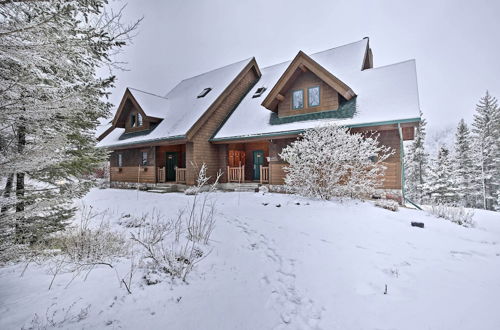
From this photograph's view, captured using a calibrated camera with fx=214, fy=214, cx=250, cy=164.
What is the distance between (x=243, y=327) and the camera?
2.16 m

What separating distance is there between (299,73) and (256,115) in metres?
3.45

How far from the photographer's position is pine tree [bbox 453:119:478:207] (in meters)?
23.6

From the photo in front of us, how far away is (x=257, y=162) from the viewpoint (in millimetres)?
14164

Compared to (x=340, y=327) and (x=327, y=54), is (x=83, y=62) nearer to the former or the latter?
(x=340, y=327)

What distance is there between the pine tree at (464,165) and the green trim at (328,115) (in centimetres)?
2198

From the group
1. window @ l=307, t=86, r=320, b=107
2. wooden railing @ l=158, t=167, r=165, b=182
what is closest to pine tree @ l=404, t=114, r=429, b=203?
window @ l=307, t=86, r=320, b=107

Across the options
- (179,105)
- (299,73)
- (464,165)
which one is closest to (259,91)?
(299,73)

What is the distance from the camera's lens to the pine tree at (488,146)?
22.3 m

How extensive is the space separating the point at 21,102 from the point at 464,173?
112ft

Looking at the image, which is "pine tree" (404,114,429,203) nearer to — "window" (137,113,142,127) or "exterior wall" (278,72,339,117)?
"exterior wall" (278,72,339,117)

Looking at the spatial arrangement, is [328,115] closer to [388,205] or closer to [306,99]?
[306,99]

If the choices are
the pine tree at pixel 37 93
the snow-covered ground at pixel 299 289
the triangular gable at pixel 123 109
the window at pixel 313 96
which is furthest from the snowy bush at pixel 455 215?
the triangular gable at pixel 123 109

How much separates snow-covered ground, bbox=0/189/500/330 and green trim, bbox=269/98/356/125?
22.2 feet

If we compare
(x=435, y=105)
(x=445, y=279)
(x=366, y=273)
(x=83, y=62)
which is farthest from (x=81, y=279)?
(x=435, y=105)
